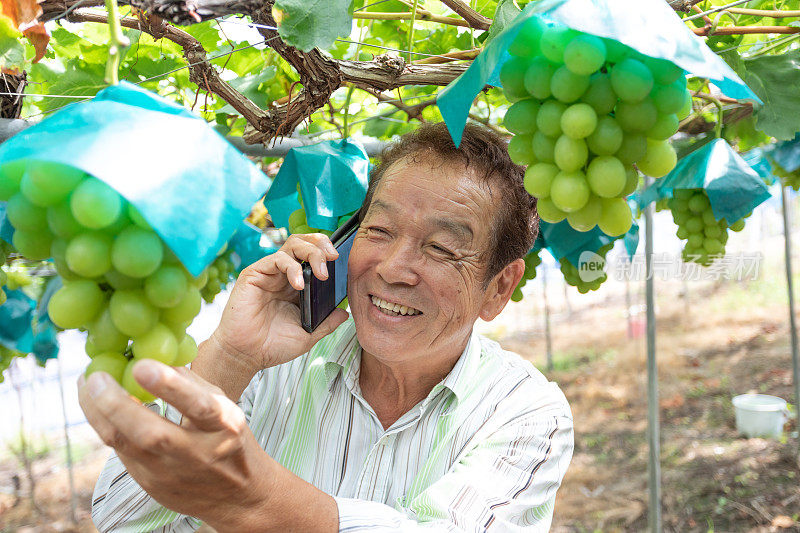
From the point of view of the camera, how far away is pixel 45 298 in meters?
3.22

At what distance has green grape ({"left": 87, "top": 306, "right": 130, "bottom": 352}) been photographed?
0.65 m

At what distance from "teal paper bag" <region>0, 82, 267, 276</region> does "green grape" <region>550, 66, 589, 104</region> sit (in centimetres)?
37

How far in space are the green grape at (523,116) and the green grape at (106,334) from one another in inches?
20.9

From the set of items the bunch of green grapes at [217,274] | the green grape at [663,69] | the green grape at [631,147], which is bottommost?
the bunch of green grapes at [217,274]

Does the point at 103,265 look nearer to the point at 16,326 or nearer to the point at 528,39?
the point at 528,39

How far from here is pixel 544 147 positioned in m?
0.82

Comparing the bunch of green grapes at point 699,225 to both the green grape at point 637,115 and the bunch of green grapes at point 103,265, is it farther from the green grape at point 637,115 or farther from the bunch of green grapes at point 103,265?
the bunch of green grapes at point 103,265

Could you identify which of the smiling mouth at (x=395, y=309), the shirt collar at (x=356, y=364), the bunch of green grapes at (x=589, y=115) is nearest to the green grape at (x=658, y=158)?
the bunch of green grapes at (x=589, y=115)

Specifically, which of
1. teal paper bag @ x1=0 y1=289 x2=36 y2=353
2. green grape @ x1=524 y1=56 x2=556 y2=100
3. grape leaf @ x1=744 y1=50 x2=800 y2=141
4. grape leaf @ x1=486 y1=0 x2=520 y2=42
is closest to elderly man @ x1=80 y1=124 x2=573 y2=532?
grape leaf @ x1=486 y1=0 x2=520 y2=42

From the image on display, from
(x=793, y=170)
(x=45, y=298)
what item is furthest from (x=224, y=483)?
(x=45, y=298)

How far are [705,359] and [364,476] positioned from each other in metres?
8.25

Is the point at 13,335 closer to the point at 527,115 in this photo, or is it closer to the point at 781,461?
the point at 527,115

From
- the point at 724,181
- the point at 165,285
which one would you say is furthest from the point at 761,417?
the point at 165,285

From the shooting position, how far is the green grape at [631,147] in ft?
2.65
